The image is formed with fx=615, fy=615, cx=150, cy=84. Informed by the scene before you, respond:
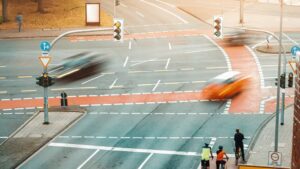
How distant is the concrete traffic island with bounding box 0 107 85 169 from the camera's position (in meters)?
32.5

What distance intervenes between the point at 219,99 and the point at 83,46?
21479mm

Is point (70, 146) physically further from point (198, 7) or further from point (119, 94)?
point (198, 7)

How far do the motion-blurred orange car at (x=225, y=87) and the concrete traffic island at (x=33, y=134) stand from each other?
931 cm

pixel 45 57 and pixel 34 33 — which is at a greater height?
pixel 34 33

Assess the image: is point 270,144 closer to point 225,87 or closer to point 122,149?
point 122,149

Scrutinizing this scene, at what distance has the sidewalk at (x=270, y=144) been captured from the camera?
104ft

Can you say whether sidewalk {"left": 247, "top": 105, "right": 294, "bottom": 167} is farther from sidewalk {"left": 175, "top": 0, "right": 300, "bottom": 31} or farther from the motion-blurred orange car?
sidewalk {"left": 175, "top": 0, "right": 300, "bottom": 31}

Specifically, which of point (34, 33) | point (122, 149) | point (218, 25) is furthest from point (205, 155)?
point (34, 33)

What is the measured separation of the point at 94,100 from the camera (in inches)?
1702

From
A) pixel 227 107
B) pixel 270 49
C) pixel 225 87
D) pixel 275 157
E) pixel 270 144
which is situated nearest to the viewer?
pixel 275 157

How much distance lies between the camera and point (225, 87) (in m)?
43.5

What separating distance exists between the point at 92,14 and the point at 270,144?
4069 centimetres

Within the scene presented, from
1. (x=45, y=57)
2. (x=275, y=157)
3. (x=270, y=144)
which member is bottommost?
(x=270, y=144)

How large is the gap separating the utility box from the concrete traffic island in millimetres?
30955
